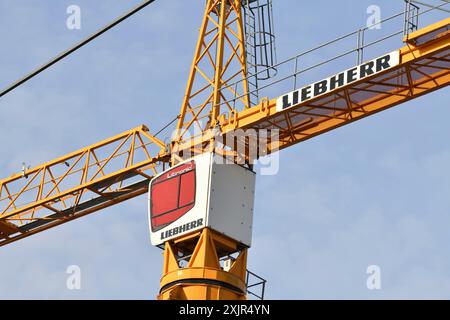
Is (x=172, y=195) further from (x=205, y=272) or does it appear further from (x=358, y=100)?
(x=358, y=100)

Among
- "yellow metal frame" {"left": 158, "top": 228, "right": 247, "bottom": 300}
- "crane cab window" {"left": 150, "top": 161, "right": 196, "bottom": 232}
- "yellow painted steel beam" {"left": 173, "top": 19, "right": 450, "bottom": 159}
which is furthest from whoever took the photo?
"crane cab window" {"left": 150, "top": 161, "right": 196, "bottom": 232}

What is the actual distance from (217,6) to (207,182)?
947cm

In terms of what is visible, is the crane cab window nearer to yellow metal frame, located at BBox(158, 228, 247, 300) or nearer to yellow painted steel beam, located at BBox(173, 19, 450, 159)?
yellow metal frame, located at BBox(158, 228, 247, 300)

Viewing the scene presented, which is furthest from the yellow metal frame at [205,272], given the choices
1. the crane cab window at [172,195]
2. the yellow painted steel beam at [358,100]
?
the yellow painted steel beam at [358,100]

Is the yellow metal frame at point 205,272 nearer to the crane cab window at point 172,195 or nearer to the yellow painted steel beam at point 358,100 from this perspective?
the crane cab window at point 172,195

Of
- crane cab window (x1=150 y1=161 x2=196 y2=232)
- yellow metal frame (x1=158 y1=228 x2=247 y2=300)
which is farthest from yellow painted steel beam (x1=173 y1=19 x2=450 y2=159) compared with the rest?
yellow metal frame (x1=158 y1=228 x2=247 y2=300)

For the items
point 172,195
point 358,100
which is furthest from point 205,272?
point 358,100

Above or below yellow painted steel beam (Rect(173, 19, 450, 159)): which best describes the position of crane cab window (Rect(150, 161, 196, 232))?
below

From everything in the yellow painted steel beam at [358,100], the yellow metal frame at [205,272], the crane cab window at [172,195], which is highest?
the yellow painted steel beam at [358,100]

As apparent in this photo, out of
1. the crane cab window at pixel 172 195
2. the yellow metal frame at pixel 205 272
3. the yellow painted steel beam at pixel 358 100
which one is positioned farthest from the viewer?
the crane cab window at pixel 172 195

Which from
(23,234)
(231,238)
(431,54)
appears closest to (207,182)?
(231,238)

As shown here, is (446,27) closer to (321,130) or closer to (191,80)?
(321,130)

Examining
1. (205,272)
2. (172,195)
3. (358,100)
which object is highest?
(358,100)

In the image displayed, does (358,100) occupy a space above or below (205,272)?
above
